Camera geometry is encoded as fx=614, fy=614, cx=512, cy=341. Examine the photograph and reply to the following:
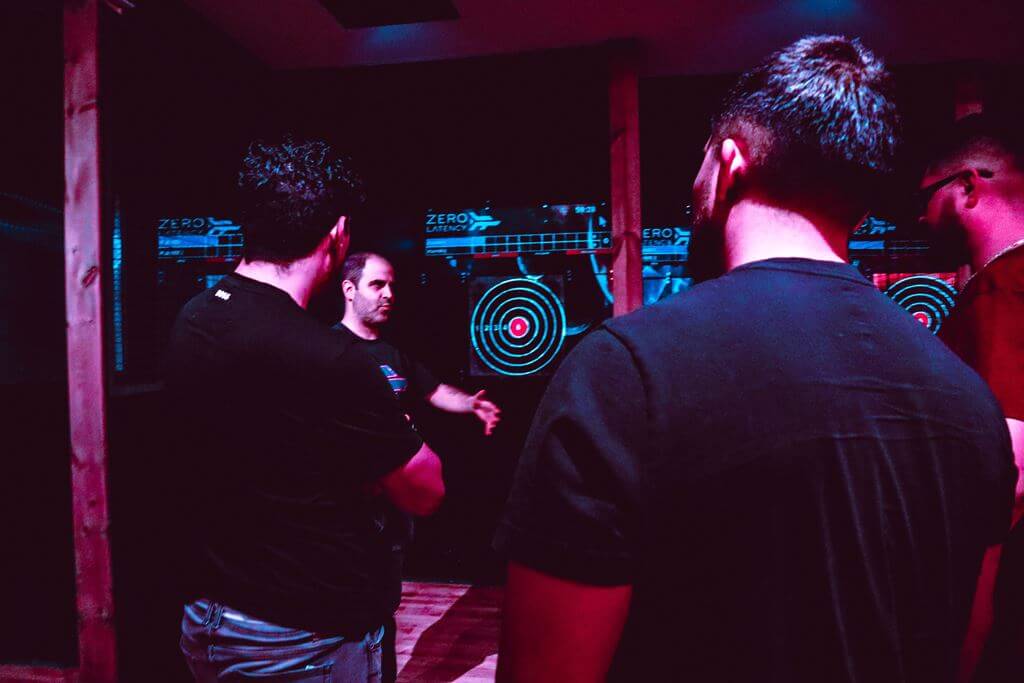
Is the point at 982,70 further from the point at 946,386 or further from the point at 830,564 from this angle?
the point at 830,564

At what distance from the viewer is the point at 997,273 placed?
63.6 inches

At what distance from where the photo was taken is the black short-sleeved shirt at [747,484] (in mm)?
654

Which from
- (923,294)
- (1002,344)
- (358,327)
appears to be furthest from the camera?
(923,294)

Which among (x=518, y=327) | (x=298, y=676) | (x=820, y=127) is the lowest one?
(x=298, y=676)

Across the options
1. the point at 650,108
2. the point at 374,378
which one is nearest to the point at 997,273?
the point at 374,378

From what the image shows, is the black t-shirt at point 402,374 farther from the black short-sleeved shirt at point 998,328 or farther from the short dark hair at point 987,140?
Answer: the short dark hair at point 987,140

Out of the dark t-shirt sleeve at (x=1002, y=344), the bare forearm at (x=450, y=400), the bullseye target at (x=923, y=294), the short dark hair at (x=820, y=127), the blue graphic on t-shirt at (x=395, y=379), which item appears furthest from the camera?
the bullseye target at (x=923, y=294)

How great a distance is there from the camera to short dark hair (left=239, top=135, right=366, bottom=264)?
1.38 m

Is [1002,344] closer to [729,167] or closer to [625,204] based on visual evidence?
[729,167]

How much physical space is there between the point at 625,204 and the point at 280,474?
2.61 meters

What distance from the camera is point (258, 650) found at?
1261 mm

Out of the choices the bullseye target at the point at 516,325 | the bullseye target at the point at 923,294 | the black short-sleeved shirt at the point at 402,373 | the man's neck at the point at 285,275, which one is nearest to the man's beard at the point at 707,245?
the man's neck at the point at 285,275

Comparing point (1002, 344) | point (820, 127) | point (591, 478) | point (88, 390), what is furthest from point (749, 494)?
point (88, 390)

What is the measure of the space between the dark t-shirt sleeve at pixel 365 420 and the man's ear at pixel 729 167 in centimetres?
76
